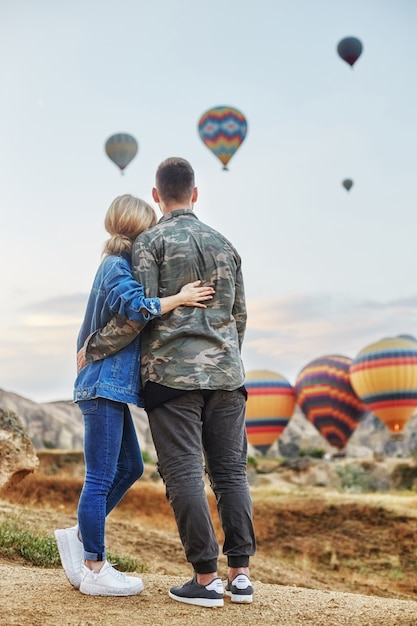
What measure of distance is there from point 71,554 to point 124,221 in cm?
164

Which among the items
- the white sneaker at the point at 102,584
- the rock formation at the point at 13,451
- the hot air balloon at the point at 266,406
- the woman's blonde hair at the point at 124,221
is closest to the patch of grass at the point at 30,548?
the rock formation at the point at 13,451

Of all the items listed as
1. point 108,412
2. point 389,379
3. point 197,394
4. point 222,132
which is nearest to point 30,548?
point 108,412

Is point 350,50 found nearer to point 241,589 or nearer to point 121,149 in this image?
point 121,149

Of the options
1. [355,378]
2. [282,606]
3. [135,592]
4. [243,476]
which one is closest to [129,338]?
[243,476]

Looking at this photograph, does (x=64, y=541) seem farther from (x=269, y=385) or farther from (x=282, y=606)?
(x=269, y=385)

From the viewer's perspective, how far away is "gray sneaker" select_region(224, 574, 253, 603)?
358 centimetres

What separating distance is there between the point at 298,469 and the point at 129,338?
22.5 m

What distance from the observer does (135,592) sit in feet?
12.0

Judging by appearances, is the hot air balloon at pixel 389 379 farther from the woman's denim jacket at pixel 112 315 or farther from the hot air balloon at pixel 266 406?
the woman's denim jacket at pixel 112 315

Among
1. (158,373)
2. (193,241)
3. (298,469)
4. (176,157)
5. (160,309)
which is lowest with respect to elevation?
(298,469)

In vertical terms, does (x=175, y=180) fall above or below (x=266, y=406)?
above

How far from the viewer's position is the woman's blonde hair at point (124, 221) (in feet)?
12.4

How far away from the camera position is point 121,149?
28.5 metres

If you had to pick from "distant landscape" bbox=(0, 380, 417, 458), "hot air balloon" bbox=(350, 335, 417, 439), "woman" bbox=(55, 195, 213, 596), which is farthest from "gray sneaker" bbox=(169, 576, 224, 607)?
"distant landscape" bbox=(0, 380, 417, 458)
